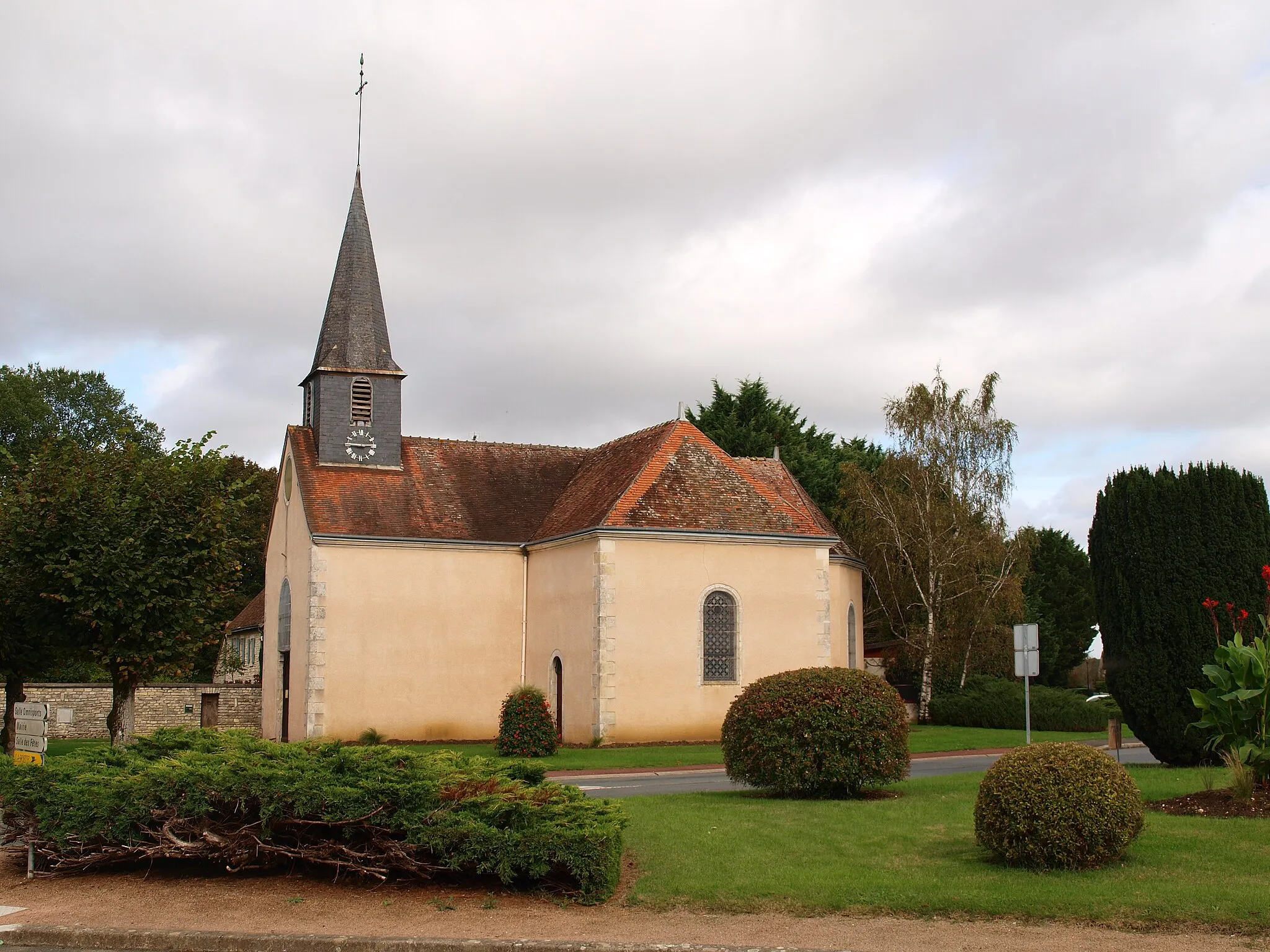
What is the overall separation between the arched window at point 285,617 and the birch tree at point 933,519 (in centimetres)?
1859

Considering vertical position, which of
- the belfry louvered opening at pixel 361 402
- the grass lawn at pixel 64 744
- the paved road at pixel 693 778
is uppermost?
the belfry louvered opening at pixel 361 402

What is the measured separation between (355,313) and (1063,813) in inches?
1104

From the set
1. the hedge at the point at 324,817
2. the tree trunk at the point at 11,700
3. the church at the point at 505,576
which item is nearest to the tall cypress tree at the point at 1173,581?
the hedge at the point at 324,817

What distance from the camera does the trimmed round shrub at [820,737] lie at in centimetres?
1495

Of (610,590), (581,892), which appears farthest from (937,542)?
(581,892)

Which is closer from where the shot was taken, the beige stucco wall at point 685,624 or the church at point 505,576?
the beige stucco wall at point 685,624

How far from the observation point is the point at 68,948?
9109 millimetres

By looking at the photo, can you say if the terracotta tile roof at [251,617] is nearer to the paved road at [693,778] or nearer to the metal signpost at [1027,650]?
the paved road at [693,778]

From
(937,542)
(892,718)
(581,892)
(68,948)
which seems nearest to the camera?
(68,948)

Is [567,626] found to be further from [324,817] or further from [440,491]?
[324,817]

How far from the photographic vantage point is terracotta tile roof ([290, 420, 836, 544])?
30.2m

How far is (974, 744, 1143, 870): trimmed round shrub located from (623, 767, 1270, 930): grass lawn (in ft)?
0.63

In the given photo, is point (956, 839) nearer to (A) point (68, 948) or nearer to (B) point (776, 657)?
(A) point (68, 948)

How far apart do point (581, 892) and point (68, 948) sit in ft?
13.1
